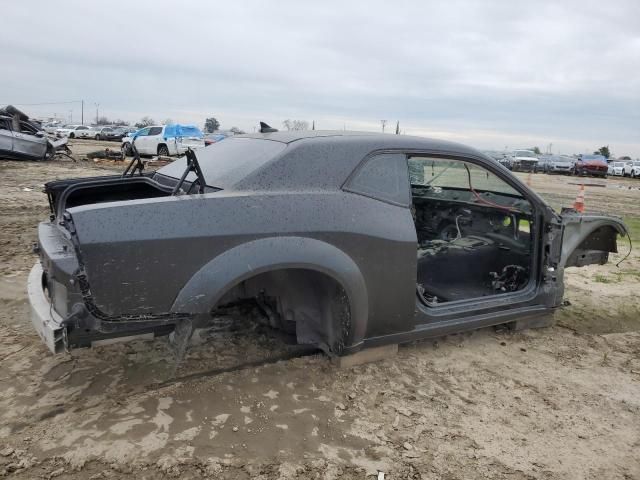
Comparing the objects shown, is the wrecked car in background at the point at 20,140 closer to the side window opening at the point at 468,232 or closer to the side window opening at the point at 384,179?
the side window opening at the point at 468,232

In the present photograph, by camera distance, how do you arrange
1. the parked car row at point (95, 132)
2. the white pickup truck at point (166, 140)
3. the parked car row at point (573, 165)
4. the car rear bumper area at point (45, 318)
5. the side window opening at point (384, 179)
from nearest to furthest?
1. the car rear bumper area at point (45, 318)
2. the side window opening at point (384, 179)
3. the white pickup truck at point (166, 140)
4. the parked car row at point (573, 165)
5. the parked car row at point (95, 132)

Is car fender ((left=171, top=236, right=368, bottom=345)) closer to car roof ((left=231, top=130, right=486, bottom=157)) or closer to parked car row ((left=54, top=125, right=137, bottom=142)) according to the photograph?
car roof ((left=231, top=130, right=486, bottom=157))

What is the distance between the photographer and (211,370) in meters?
3.17

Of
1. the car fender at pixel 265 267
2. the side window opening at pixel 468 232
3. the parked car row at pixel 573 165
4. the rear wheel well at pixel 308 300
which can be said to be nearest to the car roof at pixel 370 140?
the side window opening at pixel 468 232

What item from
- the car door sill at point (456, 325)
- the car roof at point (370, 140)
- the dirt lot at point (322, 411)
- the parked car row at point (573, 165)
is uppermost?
the parked car row at point (573, 165)

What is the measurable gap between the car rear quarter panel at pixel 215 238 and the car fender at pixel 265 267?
0.5 inches

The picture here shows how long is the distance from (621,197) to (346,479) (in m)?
17.8

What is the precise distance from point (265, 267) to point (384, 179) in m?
1.01

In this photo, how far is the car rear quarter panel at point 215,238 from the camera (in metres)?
2.37

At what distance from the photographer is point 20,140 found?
54.2 feet

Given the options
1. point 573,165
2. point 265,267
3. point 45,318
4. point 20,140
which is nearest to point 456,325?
point 265,267

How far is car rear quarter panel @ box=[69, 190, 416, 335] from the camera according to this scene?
237 cm

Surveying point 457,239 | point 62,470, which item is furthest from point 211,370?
point 457,239

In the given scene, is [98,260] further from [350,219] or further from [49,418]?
[350,219]
